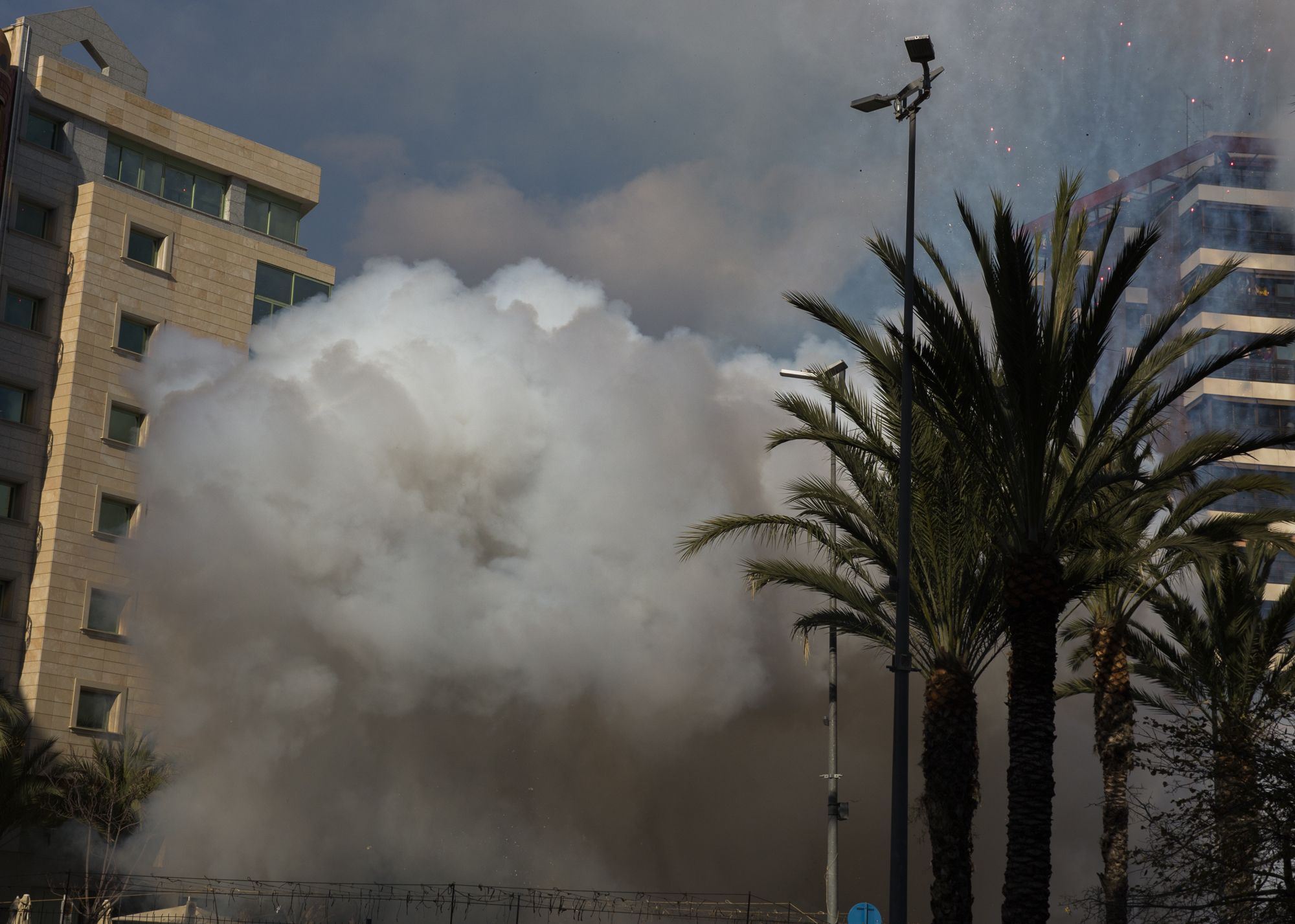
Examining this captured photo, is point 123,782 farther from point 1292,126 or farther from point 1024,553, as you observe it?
point 1292,126

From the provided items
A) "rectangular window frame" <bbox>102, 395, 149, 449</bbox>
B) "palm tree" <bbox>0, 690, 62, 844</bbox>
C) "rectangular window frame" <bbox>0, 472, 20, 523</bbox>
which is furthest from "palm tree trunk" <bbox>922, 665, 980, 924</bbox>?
"rectangular window frame" <bbox>102, 395, 149, 449</bbox>

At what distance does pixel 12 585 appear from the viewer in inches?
1523

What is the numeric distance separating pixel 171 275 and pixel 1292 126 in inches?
2820

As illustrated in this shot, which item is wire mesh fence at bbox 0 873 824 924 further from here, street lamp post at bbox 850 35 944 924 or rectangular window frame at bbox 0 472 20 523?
street lamp post at bbox 850 35 944 924

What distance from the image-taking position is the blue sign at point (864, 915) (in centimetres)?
2381

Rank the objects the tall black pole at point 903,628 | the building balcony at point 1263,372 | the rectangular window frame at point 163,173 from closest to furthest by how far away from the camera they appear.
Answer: the tall black pole at point 903,628, the rectangular window frame at point 163,173, the building balcony at point 1263,372

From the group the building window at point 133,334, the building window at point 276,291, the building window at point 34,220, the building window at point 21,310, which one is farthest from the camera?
the building window at point 276,291

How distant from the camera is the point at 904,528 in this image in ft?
56.0

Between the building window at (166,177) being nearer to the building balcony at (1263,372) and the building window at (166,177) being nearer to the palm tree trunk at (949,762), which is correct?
the palm tree trunk at (949,762)

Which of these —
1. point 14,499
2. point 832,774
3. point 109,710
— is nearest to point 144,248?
point 14,499

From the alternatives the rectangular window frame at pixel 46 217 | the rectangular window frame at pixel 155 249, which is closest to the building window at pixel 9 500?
the rectangular window frame at pixel 46 217

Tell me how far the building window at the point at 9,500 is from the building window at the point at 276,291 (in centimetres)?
904

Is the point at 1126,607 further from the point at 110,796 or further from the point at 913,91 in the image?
the point at 110,796

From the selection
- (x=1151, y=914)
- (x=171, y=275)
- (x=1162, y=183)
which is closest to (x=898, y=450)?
(x=1151, y=914)
